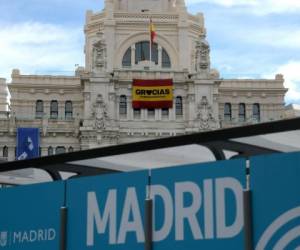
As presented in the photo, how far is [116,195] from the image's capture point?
8.80 meters

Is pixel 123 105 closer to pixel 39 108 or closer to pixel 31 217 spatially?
pixel 39 108

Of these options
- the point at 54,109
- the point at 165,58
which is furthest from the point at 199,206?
the point at 165,58

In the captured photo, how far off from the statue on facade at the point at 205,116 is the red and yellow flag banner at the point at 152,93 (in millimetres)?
3870

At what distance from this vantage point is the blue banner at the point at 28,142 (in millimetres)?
56234

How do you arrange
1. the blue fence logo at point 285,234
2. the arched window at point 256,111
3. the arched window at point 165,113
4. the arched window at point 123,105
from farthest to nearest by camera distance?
the arched window at point 256,111
the arched window at point 123,105
the arched window at point 165,113
the blue fence logo at point 285,234

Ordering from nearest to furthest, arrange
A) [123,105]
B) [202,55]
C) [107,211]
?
[107,211]
[123,105]
[202,55]

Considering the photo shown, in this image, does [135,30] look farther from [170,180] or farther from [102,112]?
[170,180]

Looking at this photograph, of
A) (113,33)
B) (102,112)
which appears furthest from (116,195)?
(113,33)

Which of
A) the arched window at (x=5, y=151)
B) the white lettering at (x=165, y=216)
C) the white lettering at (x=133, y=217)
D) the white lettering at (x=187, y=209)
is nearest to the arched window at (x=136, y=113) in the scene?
the arched window at (x=5, y=151)

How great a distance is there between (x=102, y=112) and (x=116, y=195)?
51.7 meters

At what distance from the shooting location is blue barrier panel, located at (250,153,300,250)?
6934mm

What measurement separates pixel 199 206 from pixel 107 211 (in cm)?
159

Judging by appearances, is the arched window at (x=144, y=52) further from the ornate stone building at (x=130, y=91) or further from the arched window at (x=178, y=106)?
the arched window at (x=178, y=106)

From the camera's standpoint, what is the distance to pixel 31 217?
32.7 ft
